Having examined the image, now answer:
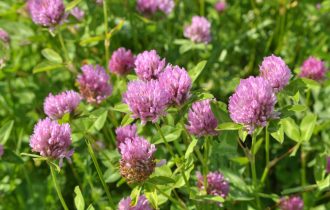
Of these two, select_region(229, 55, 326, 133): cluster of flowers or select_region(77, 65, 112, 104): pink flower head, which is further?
select_region(77, 65, 112, 104): pink flower head

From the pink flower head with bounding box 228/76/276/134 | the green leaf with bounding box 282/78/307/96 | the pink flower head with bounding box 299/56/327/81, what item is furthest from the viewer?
the pink flower head with bounding box 299/56/327/81

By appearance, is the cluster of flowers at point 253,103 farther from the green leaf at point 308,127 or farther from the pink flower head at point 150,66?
the green leaf at point 308,127

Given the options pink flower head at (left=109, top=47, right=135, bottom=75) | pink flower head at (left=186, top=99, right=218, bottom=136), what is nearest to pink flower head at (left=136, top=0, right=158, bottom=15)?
pink flower head at (left=109, top=47, right=135, bottom=75)

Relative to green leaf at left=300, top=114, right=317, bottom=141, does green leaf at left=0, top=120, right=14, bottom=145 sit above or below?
above

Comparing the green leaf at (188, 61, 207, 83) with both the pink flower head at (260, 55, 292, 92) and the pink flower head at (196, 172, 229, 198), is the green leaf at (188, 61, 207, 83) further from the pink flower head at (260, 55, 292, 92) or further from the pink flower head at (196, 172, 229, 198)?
the pink flower head at (196, 172, 229, 198)

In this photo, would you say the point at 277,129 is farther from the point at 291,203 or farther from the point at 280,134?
the point at 291,203

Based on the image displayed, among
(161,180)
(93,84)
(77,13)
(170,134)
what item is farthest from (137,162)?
(77,13)
